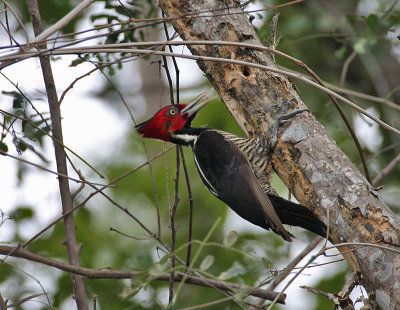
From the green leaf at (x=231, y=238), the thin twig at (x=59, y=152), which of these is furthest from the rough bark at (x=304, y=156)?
the thin twig at (x=59, y=152)

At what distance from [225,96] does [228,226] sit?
1.74m

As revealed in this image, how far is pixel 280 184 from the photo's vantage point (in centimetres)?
458

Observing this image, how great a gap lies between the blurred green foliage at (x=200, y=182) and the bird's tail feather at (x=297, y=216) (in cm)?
58

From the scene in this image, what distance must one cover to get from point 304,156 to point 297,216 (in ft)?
1.48

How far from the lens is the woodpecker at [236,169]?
2902mm

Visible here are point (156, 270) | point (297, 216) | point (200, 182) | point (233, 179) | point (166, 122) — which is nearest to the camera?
point (156, 270)

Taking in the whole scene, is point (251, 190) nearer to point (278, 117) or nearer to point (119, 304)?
point (278, 117)

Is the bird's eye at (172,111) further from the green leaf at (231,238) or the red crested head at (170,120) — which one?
the green leaf at (231,238)

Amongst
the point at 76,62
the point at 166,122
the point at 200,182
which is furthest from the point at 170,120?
the point at 200,182

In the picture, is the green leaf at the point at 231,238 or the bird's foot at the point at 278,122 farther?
the bird's foot at the point at 278,122

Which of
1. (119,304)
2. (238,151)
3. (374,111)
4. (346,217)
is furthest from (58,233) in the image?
(374,111)

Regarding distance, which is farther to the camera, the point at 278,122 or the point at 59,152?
the point at 278,122

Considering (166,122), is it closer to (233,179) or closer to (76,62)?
(233,179)

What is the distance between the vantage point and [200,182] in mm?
4430
